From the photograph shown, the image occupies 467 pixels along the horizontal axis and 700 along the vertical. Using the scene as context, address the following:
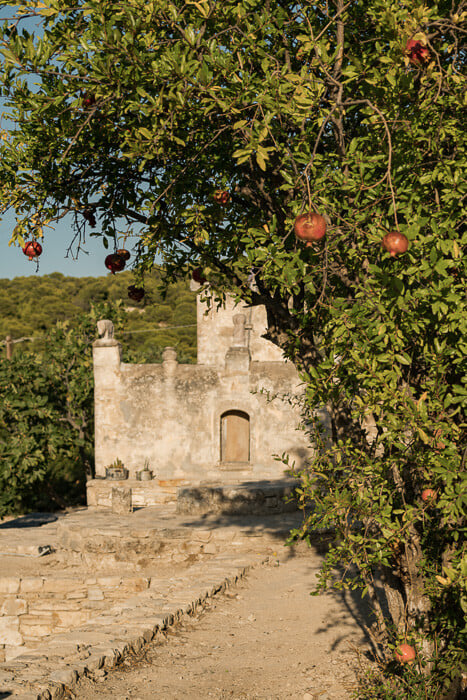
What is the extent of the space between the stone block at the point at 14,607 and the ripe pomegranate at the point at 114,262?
6178mm

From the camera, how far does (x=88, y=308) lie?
51.6 m

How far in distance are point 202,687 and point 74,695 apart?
3.00ft

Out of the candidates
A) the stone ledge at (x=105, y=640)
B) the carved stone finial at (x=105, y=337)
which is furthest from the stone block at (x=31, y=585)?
the carved stone finial at (x=105, y=337)

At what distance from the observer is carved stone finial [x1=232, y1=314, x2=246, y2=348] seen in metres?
17.3

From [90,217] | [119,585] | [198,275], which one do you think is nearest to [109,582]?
[119,585]

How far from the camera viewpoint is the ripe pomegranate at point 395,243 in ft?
9.81

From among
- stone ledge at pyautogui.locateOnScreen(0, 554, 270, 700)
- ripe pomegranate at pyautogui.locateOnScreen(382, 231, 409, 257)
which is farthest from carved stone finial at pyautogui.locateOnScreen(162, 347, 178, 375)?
ripe pomegranate at pyautogui.locateOnScreen(382, 231, 409, 257)

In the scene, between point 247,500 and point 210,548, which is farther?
point 247,500

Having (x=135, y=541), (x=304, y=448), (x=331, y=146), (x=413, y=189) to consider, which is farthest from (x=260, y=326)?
(x=413, y=189)

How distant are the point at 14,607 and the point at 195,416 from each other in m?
8.27

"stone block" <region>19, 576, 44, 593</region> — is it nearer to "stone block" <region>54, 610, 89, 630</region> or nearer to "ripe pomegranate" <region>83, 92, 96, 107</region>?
"stone block" <region>54, 610, 89, 630</region>

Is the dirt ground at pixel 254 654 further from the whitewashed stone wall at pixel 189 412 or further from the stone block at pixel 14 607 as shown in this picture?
the whitewashed stone wall at pixel 189 412

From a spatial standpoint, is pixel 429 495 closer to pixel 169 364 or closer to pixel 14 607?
pixel 14 607

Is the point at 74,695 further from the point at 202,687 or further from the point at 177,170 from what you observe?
the point at 177,170
